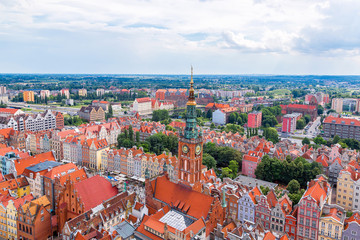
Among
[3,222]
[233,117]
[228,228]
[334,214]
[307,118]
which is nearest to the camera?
[228,228]

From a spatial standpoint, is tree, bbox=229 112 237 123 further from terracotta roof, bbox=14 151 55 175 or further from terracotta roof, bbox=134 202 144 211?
terracotta roof, bbox=134 202 144 211

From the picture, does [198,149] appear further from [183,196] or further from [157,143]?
[157,143]

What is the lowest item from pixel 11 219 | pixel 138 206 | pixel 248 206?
pixel 11 219

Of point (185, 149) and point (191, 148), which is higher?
point (191, 148)

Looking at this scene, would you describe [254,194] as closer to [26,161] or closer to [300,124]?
[26,161]

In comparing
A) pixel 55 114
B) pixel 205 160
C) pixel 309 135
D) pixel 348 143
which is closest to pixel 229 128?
pixel 309 135

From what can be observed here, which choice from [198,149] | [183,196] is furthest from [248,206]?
[198,149]

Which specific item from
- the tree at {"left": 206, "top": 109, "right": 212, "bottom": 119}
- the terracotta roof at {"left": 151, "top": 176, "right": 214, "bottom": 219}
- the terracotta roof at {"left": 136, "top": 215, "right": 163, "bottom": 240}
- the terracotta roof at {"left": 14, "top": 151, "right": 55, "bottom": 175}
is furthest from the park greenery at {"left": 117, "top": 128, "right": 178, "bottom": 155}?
the tree at {"left": 206, "top": 109, "right": 212, "bottom": 119}

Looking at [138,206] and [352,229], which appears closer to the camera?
[352,229]

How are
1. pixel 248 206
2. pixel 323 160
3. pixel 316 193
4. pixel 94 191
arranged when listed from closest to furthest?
pixel 316 193 < pixel 248 206 < pixel 94 191 < pixel 323 160
